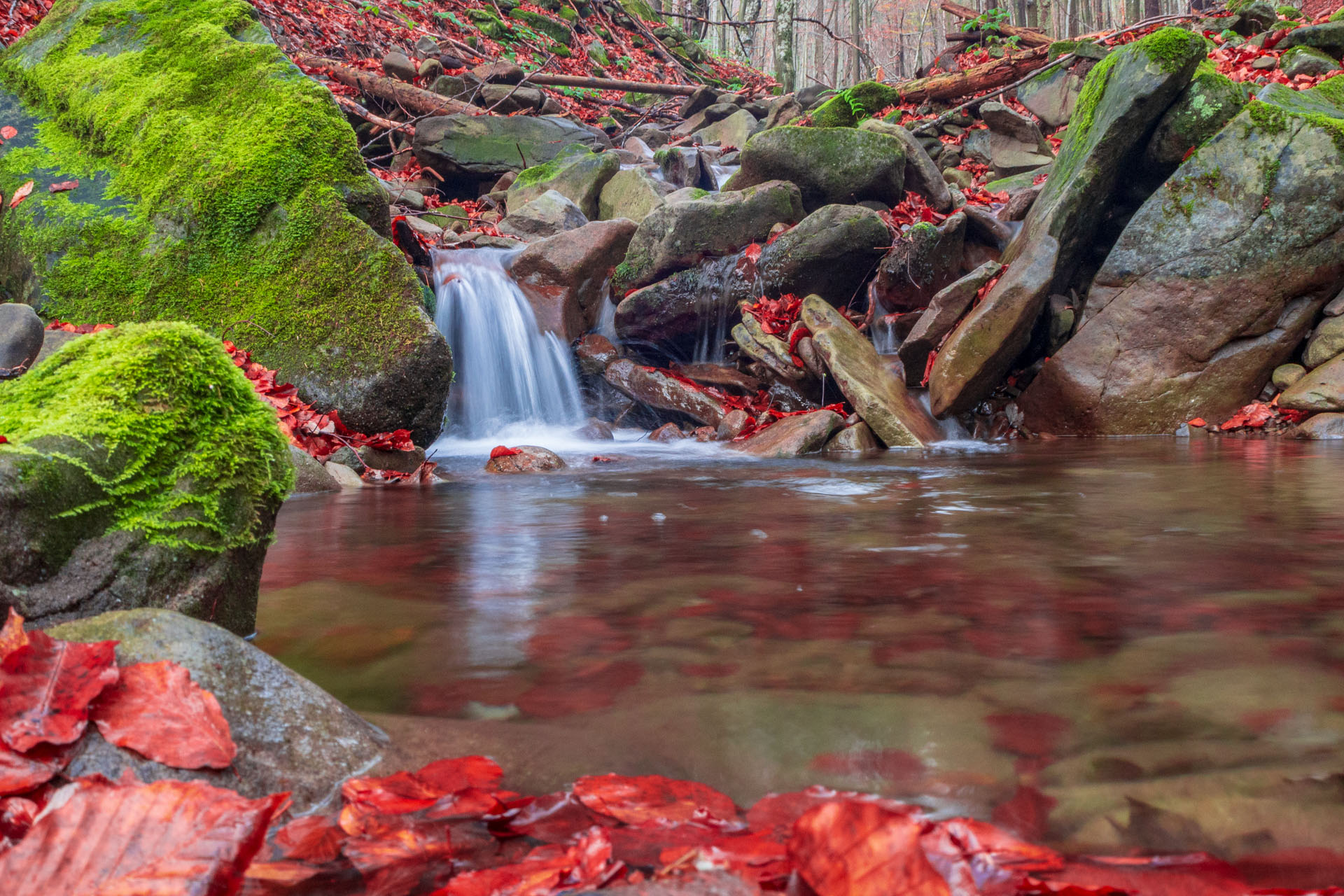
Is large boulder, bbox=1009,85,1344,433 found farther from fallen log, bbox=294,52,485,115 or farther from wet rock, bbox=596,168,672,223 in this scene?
fallen log, bbox=294,52,485,115

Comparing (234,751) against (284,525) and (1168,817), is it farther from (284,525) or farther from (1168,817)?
(284,525)

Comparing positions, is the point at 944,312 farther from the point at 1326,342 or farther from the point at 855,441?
the point at 1326,342

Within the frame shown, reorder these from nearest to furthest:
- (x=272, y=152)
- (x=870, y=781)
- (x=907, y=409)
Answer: (x=870, y=781), (x=272, y=152), (x=907, y=409)

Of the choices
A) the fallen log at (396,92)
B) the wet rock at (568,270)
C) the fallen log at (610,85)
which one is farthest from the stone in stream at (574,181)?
the fallen log at (610,85)

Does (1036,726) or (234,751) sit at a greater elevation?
(234,751)

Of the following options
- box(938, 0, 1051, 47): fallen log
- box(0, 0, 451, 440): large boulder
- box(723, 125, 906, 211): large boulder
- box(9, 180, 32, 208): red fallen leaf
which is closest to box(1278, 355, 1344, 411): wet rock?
box(723, 125, 906, 211): large boulder

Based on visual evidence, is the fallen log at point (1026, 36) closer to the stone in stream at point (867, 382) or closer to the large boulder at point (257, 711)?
the stone in stream at point (867, 382)

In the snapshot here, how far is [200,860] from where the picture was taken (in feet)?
3.20

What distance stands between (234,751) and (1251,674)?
75.7 inches

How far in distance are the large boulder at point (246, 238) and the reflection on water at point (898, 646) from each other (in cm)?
228

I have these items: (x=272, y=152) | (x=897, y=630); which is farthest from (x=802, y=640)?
(x=272, y=152)

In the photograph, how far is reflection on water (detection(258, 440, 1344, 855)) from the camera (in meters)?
1.39

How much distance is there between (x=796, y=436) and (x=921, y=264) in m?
2.88

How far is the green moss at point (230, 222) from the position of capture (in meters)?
6.19
